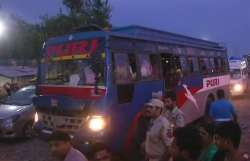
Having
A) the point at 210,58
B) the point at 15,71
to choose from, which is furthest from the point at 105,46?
the point at 15,71

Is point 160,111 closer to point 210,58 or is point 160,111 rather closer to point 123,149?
point 123,149

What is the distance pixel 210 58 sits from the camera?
53.3ft

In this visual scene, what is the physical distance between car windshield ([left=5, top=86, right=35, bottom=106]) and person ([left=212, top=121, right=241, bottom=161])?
32.2 ft

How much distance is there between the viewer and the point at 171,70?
1180 cm

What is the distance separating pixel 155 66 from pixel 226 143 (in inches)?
259

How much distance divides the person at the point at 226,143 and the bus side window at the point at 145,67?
5.59 metres

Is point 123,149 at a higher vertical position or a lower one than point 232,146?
lower

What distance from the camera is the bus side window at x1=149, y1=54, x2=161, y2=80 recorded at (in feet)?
34.5

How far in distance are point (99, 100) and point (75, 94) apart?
66cm

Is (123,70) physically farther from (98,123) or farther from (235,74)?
(235,74)

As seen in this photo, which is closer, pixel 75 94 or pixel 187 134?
pixel 187 134

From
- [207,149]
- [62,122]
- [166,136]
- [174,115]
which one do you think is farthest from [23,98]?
[207,149]

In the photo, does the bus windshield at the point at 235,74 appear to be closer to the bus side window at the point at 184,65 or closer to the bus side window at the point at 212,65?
the bus side window at the point at 212,65

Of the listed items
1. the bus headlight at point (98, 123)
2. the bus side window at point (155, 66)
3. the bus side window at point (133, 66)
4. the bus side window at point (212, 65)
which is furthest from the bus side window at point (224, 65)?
the bus headlight at point (98, 123)
